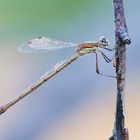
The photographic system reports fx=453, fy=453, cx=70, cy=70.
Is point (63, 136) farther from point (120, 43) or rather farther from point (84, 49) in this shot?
point (120, 43)

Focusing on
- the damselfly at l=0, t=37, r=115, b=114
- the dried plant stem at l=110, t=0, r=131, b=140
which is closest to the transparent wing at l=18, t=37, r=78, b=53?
Result: the damselfly at l=0, t=37, r=115, b=114

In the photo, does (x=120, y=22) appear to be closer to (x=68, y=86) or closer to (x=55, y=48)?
(x=55, y=48)

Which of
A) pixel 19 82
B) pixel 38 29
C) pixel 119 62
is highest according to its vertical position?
pixel 38 29

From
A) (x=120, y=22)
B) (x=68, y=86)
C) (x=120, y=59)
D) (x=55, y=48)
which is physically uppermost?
(x=68, y=86)

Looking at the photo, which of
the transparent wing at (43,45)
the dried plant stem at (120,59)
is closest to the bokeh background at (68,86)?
the transparent wing at (43,45)

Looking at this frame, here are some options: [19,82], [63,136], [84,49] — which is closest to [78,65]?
[19,82]

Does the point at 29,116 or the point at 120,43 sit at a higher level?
the point at 29,116

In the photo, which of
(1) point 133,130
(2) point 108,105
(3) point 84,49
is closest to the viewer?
(3) point 84,49

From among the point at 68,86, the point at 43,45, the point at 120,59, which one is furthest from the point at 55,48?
the point at 68,86

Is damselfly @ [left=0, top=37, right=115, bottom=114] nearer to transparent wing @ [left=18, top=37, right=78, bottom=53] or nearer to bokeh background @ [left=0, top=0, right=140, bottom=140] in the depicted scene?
transparent wing @ [left=18, top=37, right=78, bottom=53]
